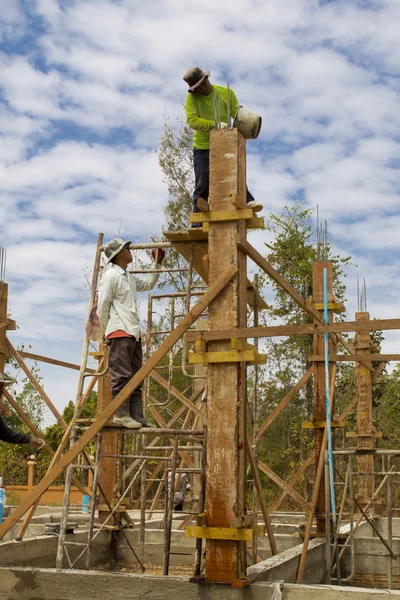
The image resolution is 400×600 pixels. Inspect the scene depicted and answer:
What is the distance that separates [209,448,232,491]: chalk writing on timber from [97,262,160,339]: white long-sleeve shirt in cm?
174

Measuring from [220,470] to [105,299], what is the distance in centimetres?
219

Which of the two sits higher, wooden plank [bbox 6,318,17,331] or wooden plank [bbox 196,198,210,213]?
wooden plank [bbox 196,198,210,213]

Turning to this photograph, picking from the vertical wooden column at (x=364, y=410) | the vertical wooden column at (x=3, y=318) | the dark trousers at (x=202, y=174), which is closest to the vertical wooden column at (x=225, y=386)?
the dark trousers at (x=202, y=174)

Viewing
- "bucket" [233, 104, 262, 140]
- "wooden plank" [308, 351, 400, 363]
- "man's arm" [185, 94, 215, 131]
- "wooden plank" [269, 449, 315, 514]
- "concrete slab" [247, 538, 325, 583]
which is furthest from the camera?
"wooden plank" [269, 449, 315, 514]

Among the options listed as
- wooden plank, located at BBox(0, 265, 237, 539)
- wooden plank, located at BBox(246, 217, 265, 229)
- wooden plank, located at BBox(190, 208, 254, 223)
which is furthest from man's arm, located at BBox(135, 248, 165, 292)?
wooden plank, located at BBox(0, 265, 237, 539)

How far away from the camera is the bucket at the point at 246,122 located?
6520mm

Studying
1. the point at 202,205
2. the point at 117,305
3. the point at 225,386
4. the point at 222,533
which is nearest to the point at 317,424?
the point at 117,305

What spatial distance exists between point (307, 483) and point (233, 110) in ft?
43.4

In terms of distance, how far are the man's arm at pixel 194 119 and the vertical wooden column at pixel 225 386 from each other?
953 millimetres

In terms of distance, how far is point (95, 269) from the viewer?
8.62m

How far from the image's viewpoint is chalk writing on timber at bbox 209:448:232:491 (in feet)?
19.0

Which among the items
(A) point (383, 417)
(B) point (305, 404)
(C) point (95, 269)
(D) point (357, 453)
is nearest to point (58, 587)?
(C) point (95, 269)

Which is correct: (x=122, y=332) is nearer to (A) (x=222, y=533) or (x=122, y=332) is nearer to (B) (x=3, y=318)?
(A) (x=222, y=533)

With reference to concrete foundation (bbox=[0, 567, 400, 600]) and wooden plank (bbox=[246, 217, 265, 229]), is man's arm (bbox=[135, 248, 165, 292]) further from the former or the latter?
concrete foundation (bbox=[0, 567, 400, 600])
